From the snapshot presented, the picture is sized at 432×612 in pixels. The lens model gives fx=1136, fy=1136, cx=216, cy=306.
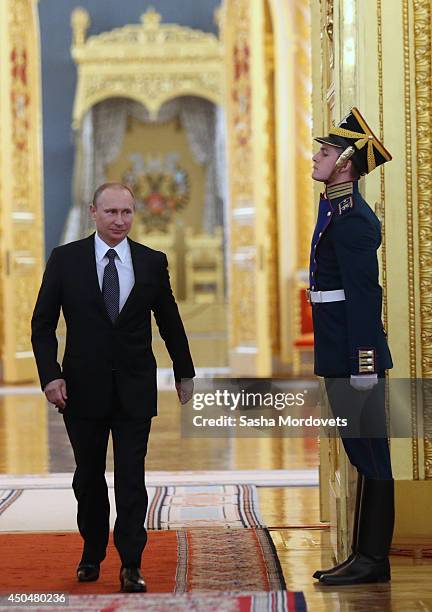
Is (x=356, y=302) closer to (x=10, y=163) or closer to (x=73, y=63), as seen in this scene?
(x=10, y=163)

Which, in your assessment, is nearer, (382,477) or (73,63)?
(382,477)

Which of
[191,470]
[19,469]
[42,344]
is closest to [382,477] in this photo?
[42,344]

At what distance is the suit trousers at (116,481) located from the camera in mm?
3260

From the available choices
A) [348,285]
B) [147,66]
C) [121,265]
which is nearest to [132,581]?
[121,265]

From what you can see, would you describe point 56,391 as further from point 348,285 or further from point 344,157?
point 344,157

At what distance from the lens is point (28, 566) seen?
364 centimetres

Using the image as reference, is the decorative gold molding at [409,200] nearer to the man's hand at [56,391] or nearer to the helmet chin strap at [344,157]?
the helmet chin strap at [344,157]

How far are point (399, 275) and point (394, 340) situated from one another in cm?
23

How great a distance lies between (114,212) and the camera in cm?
327

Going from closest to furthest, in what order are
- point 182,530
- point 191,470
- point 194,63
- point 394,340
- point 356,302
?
point 356,302 < point 394,340 < point 182,530 < point 191,470 < point 194,63

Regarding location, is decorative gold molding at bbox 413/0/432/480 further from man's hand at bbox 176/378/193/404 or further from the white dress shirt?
the white dress shirt

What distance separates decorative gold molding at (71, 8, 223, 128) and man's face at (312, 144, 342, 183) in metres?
13.1

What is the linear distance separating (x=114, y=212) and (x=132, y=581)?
1.06m

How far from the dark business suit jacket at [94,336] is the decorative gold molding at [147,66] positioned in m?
13.2
